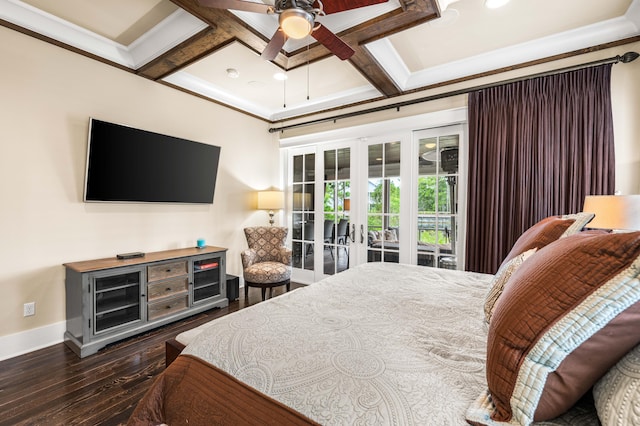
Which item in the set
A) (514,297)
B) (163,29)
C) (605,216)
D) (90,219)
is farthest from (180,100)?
(605,216)

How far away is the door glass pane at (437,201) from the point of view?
3342mm

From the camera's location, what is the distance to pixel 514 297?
77 cm

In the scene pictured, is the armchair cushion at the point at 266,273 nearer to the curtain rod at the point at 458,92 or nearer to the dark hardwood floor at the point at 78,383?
the dark hardwood floor at the point at 78,383

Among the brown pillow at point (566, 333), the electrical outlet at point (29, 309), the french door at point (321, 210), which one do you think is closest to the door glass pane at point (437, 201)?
the french door at point (321, 210)

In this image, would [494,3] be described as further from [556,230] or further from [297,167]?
[297,167]

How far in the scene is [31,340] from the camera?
246 centimetres

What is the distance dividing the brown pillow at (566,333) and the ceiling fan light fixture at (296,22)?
1.73 m

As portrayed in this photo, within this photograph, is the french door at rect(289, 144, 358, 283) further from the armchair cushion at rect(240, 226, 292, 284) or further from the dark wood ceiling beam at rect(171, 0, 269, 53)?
the dark wood ceiling beam at rect(171, 0, 269, 53)

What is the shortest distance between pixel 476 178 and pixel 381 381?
2.82 metres

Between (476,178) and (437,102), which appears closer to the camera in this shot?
(476,178)

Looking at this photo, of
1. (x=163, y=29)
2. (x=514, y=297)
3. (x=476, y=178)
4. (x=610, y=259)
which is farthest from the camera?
(x=476, y=178)

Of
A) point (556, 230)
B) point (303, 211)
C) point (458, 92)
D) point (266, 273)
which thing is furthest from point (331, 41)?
point (303, 211)

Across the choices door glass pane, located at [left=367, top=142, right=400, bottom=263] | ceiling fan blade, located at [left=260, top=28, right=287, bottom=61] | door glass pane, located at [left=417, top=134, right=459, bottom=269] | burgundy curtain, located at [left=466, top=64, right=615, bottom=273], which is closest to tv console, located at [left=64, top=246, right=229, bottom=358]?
door glass pane, located at [left=367, top=142, right=400, bottom=263]

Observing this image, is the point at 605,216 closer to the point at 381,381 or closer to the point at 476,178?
the point at 476,178
